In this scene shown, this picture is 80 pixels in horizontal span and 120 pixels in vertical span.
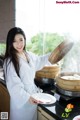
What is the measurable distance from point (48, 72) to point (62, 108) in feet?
1.39

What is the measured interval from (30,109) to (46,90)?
197mm

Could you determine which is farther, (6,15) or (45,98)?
(6,15)

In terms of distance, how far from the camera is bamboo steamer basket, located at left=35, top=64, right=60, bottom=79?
161 cm

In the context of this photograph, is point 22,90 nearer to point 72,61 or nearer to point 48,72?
point 48,72

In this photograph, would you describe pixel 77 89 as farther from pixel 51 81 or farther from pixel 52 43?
pixel 52 43

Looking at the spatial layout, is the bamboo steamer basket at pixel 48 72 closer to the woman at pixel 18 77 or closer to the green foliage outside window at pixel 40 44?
the woman at pixel 18 77

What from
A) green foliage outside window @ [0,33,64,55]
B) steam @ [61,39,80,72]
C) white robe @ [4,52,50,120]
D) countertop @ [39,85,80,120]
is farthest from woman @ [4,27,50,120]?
green foliage outside window @ [0,33,64,55]

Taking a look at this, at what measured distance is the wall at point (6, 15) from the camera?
2.28 metres

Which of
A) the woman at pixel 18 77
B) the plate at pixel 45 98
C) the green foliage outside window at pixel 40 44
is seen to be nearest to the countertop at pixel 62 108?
the plate at pixel 45 98

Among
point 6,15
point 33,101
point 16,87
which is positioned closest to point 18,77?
point 16,87

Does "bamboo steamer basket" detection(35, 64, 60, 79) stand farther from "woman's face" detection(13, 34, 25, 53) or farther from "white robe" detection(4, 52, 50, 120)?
"woman's face" detection(13, 34, 25, 53)

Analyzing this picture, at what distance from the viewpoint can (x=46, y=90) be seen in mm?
1550

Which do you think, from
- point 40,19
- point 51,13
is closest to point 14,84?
point 51,13

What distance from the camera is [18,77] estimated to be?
1.36m
